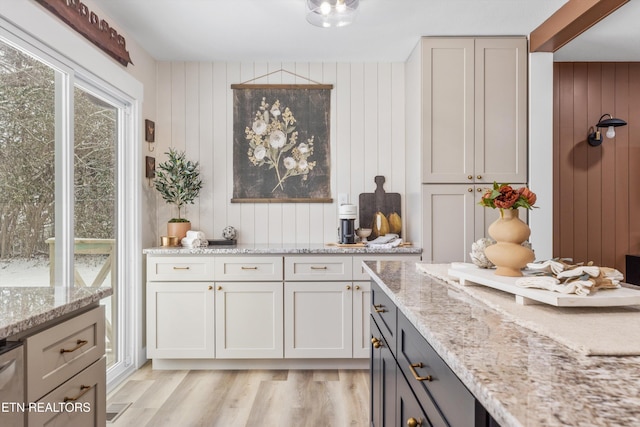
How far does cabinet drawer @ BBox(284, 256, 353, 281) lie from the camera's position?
307 cm

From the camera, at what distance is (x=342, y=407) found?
253 centimetres

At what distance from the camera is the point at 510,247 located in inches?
53.4

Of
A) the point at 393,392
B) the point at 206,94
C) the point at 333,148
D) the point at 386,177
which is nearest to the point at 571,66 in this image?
the point at 386,177

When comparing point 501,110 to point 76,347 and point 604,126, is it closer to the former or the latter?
point 604,126

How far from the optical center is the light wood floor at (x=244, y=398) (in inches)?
93.4

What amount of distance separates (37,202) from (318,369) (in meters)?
2.16

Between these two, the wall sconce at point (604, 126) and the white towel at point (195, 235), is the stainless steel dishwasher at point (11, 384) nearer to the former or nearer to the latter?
the white towel at point (195, 235)

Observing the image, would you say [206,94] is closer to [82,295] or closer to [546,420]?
[82,295]

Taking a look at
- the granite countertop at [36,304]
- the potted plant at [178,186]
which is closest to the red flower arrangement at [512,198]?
the granite countertop at [36,304]

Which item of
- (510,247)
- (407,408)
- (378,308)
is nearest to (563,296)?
(510,247)

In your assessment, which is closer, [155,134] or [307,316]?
[307,316]

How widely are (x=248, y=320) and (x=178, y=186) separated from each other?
3.91 ft

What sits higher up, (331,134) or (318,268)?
(331,134)

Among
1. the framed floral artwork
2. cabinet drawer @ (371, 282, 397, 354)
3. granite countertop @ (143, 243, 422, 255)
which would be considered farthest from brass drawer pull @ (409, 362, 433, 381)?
the framed floral artwork
